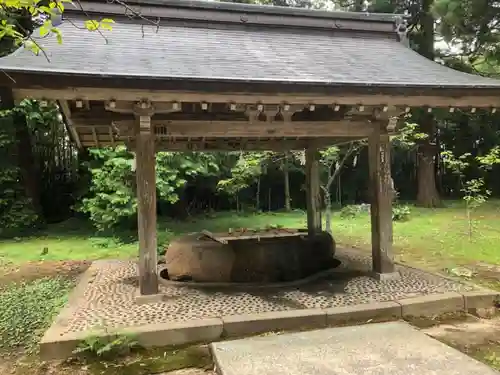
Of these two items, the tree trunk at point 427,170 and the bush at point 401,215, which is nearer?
the bush at point 401,215

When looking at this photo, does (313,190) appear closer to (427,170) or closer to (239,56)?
(239,56)

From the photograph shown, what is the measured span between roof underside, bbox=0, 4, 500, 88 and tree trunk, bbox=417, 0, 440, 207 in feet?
29.9

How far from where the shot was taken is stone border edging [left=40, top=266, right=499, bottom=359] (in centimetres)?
416

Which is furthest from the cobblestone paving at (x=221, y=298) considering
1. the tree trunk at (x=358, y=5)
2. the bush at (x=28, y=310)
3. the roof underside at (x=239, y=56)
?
the tree trunk at (x=358, y=5)

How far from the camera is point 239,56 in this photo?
5980mm

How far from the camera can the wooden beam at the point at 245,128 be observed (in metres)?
5.50

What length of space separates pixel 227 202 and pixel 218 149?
377 inches

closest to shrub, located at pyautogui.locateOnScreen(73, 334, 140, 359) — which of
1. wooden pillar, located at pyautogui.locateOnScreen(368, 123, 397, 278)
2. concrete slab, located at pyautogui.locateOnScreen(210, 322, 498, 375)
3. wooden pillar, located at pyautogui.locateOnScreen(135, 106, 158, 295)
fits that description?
concrete slab, located at pyautogui.locateOnScreen(210, 322, 498, 375)

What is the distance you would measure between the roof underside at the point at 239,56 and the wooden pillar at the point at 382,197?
96 centimetres

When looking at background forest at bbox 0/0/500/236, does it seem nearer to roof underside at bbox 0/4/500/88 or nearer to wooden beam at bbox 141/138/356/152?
wooden beam at bbox 141/138/356/152

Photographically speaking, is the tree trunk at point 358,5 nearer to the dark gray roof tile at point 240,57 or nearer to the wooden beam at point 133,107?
the dark gray roof tile at point 240,57

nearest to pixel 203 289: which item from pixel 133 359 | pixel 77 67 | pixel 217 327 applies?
pixel 217 327

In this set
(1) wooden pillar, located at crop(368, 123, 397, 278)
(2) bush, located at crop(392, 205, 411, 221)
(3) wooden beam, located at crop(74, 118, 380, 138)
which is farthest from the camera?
(2) bush, located at crop(392, 205, 411, 221)

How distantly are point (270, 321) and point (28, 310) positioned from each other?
317cm
